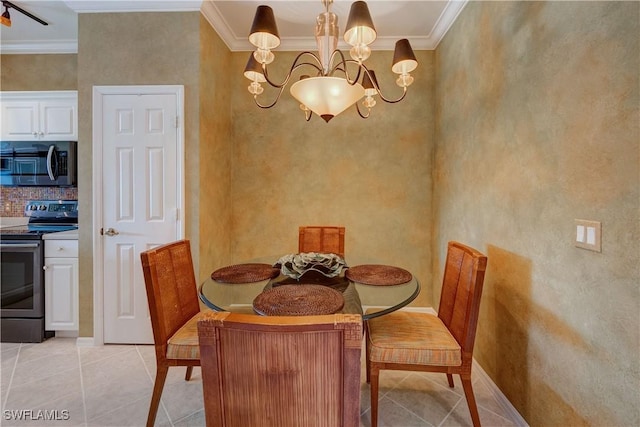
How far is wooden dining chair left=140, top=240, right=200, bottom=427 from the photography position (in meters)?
1.57

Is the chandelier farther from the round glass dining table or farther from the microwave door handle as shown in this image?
the microwave door handle

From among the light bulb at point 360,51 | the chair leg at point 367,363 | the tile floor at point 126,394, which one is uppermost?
the light bulb at point 360,51

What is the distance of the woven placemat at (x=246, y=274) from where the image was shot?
5.76 ft

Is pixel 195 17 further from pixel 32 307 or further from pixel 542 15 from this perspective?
pixel 32 307

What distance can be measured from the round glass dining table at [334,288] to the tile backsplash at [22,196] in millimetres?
2660

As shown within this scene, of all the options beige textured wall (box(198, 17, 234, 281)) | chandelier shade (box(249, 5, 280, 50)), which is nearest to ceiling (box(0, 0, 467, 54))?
beige textured wall (box(198, 17, 234, 281))

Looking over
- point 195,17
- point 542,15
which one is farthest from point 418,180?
point 195,17

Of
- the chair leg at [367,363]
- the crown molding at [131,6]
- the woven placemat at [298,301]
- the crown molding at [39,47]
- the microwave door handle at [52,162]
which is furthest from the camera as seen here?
the crown molding at [39,47]

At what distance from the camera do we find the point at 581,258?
1267mm

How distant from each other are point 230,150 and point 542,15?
270 cm

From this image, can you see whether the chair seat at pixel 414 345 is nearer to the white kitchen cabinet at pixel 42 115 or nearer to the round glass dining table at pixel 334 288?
the round glass dining table at pixel 334 288

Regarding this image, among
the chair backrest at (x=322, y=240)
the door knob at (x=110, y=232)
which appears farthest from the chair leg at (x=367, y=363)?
the door knob at (x=110, y=232)

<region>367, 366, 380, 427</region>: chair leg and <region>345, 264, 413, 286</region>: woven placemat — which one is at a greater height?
<region>345, 264, 413, 286</region>: woven placemat

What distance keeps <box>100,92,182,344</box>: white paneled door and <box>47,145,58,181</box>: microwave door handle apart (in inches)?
36.7
